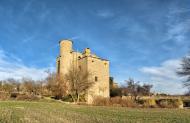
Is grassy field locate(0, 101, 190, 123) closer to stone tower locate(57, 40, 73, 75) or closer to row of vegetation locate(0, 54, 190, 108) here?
row of vegetation locate(0, 54, 190, 108)

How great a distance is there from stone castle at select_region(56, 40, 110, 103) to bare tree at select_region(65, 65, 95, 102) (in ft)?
7.38

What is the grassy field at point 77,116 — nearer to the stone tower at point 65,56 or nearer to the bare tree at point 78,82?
the bare tree at point 78,82

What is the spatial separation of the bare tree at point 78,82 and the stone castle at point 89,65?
225 centimetres

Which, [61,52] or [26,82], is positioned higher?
[61,52]

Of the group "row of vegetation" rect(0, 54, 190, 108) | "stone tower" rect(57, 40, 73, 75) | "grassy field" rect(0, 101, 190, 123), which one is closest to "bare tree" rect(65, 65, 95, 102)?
"row of vegetation" rect(0, 54, 190, 108)

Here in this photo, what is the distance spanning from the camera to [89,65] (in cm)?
5575

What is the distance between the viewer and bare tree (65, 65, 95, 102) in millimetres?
50812

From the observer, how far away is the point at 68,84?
54.0m

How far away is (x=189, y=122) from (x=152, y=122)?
1.98 metres

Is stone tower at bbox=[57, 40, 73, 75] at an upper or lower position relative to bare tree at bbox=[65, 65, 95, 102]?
upper

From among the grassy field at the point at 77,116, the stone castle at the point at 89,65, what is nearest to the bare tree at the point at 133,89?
the stone castle at the point at 89,65

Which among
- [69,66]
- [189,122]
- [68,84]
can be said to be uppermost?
[69,66]

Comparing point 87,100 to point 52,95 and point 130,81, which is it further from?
point 130,81

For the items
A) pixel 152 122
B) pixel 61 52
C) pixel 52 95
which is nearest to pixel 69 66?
pixel 61 52
